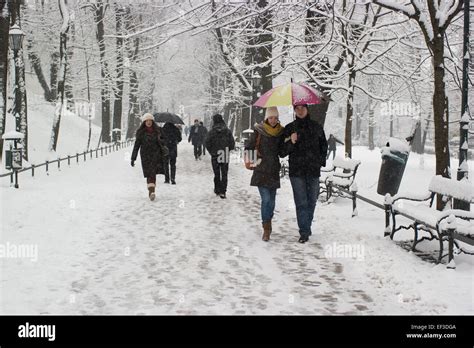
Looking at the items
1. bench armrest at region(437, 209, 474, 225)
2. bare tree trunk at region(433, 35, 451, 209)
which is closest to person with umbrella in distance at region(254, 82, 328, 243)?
bare tree trunk at region(433, 35, 451, 209)

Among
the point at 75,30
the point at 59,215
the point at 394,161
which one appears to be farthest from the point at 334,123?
the point at 59,215

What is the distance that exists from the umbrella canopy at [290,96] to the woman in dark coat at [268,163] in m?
0.27

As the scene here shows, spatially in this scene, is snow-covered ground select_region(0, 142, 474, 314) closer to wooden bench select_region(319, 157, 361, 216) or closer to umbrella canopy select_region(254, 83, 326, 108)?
wooden bench select_region(319, 157, 361, 216)

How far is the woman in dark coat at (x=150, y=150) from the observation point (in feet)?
42.7

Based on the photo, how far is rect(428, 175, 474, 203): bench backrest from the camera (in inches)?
274

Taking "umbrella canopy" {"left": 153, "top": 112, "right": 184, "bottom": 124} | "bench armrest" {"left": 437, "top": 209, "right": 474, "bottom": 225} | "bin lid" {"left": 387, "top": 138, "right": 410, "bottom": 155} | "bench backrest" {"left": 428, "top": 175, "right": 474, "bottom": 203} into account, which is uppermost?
"umbrella canopy" {"left": 153, "top": 112, "right": 184, "bottom": 124}

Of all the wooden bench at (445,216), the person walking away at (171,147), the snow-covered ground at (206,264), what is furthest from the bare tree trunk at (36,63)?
the wooden bench at (445,216)

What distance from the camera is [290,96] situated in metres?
9.01

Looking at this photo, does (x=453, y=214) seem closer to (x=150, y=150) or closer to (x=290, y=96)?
(x=290, y=96)

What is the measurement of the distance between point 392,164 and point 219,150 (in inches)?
173

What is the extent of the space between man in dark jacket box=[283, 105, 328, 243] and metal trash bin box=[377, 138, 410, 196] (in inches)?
195

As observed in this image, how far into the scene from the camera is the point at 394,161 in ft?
42.7
